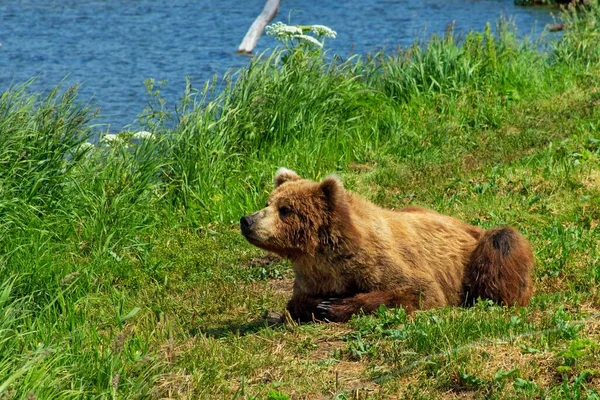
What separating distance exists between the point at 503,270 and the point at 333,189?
1.13 m

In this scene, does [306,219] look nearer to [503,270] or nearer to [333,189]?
[333,189]

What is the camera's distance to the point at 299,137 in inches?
418

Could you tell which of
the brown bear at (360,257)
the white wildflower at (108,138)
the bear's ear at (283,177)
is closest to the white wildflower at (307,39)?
the white wildflower at (108,138)

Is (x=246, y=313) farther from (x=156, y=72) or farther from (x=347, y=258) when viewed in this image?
(x=156, y=72)

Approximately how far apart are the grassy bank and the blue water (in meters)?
3.84

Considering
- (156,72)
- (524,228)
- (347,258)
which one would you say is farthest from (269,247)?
(156,72)

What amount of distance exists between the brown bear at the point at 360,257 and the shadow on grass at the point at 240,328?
0.25m

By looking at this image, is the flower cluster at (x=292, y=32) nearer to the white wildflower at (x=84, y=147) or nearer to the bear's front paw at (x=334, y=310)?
the white wildflower at (x=84, y=147)

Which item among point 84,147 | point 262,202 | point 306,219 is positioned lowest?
point 262,202

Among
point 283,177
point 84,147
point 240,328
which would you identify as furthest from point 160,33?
point 240,328

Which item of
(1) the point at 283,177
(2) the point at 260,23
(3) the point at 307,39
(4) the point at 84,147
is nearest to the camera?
(1) the point at 283,177

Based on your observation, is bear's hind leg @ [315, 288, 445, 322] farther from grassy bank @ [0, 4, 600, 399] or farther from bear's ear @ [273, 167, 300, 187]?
bear's ear @ [273, 167, 300, 187]

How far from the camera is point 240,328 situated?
627 cm

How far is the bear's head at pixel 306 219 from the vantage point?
5965 mm
